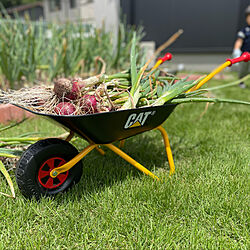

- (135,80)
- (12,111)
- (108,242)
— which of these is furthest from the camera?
(12,111)

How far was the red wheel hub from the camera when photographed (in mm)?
1292

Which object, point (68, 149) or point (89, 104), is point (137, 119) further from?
point (68, 149)

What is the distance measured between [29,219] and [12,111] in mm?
1468

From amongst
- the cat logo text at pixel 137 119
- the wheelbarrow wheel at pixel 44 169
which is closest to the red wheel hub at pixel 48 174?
the wheelbarrow wheel at pixel 44 169

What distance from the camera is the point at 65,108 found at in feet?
4.09

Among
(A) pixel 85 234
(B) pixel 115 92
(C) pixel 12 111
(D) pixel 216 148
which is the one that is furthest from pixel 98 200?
(C) pixel 12 111

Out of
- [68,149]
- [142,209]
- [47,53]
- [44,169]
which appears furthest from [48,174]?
[47,53]

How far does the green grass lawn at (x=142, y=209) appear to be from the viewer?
3.61 feet

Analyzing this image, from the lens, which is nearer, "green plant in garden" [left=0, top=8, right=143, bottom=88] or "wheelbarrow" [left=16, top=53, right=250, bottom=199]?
"wheelbarrow" [left=16, top=53, right=250, bottom=199]

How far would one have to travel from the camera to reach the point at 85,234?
1120 mm

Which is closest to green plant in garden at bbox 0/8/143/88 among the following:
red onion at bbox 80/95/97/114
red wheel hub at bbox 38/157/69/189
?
red onion at bbox 80/95/97/114

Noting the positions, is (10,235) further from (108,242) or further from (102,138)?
(102,138)

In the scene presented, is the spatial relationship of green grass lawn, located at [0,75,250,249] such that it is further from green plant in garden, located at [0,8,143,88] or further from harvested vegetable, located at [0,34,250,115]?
green plant in garden, located at [0,8,143,88]

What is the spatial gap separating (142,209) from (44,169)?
0.51m
